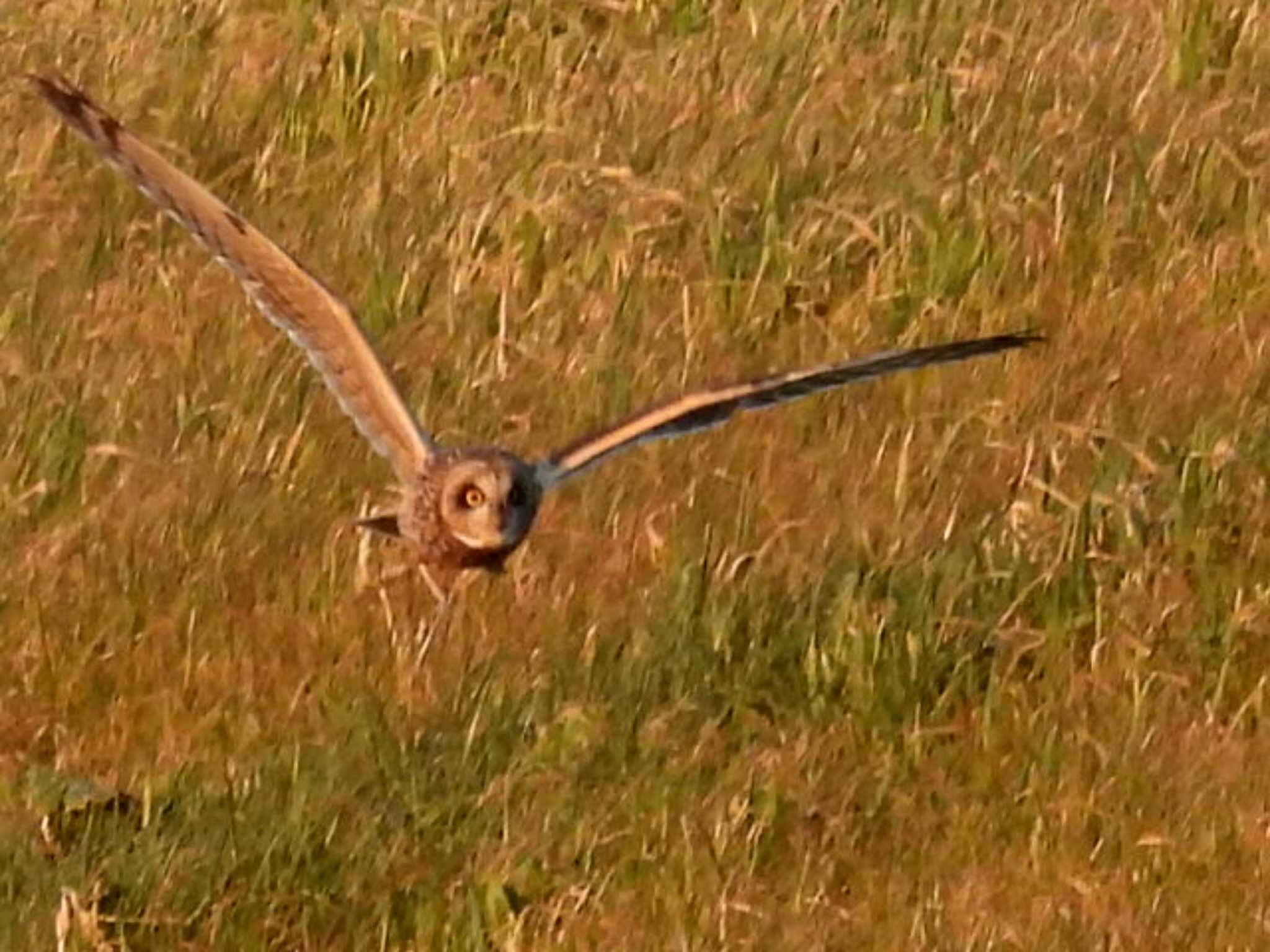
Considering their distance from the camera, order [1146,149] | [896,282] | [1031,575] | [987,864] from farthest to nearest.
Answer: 1. [1146,149]
2. [896,282]
3. [1031,575]
4. [987,864]

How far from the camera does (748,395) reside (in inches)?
261

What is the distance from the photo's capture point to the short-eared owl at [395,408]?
679 centimetres

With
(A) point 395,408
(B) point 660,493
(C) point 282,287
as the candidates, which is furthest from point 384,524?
(B) point 660,493

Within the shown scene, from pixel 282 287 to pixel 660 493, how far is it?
121 cm

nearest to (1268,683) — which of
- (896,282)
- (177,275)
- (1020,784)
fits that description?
(1020,784)

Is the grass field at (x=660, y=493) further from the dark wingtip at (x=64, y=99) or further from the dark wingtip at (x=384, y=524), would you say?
the dark wingtip at (x=64, y=99)

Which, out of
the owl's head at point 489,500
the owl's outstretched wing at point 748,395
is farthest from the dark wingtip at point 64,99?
the owl's outstretched wing at point 748,395

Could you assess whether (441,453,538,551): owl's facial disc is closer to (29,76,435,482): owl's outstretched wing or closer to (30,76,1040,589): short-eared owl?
(30,76,1040,589): short-eared owl

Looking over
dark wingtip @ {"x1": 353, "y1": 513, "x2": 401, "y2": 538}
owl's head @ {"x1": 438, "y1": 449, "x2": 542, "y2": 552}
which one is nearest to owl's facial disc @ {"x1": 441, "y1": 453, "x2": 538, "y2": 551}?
owl's head @ {"x1": 438, "y1": 449, "x2": 542, "y2": 552}

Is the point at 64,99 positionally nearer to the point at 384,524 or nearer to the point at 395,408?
the point at 395,408

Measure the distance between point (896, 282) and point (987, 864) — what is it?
7.58 ft

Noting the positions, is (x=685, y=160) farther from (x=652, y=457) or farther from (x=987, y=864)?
(x=987, y=864)

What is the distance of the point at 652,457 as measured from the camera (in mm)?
8219

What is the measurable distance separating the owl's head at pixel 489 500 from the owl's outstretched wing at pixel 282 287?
0.19 meters
